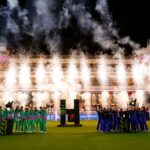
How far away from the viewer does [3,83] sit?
60.3 m

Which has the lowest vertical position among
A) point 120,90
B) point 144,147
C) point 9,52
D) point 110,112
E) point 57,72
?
point 144,147

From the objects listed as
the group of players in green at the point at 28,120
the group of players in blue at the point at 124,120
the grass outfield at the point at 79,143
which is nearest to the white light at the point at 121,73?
the group of players in blue at the point at 124,120

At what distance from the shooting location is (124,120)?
1825 cm

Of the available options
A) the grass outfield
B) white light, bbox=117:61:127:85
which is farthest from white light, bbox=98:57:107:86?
the grass outfield

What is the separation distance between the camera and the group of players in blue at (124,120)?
60.0 ft

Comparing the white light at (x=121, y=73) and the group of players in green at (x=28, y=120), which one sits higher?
the white light at (x=121, y=73)

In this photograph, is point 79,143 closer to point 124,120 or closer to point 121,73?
point 124,120

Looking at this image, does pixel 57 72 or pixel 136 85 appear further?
pixel 57 72

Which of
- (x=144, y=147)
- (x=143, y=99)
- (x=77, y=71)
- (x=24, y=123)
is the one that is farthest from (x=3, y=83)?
(x=144, y=147)

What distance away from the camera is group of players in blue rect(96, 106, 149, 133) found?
60.0ft

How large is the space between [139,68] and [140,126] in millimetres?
44555

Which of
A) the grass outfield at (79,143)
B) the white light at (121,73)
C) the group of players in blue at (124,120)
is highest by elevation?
the white light at (121,73)

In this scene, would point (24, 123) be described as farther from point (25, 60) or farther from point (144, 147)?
point (25, 60)

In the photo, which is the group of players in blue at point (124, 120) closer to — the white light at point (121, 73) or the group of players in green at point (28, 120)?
the group of players in green at point (28, 120)
